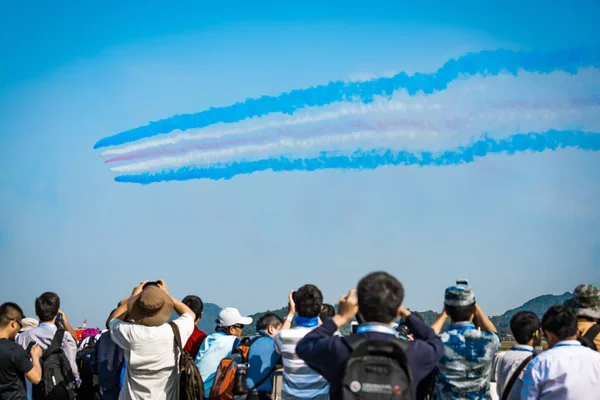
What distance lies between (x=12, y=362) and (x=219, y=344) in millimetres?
2446

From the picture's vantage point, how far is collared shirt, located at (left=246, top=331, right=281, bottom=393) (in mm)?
7758

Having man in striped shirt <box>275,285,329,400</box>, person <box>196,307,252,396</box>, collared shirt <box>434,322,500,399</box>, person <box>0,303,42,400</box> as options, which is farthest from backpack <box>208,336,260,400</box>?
collared shirt <box>434,322,500,399</box>

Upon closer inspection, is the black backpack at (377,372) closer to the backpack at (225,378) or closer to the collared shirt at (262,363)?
the collared shirt at (262,363)

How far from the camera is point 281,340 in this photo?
6.87 m

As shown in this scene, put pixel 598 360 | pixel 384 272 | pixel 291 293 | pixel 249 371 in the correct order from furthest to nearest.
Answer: pixel 249 371
pixel 291 293
pixel 598 360
pixel 384 272

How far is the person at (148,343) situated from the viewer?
7.06 metres

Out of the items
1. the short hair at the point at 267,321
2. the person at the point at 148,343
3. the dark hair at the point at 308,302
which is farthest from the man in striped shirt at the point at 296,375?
the short hair at the point at 267,321

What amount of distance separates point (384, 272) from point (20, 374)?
510 cm

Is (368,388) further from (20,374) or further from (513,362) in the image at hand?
(20,374)

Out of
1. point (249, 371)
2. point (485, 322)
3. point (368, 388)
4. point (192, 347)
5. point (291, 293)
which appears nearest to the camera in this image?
point (368, 388)

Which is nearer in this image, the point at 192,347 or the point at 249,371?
the point at 249,371

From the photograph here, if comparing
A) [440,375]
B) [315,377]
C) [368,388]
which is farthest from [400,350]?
[315,377]

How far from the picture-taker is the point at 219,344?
27.9 ft

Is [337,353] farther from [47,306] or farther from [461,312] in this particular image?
[47,306]
